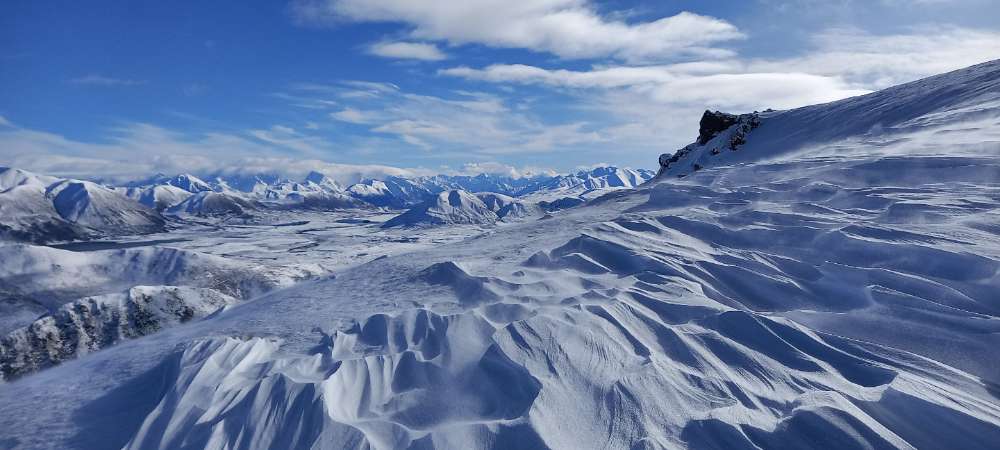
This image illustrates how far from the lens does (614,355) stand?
24.8ft

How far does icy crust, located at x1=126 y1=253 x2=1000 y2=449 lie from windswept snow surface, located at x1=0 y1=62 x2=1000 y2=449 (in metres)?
0.03

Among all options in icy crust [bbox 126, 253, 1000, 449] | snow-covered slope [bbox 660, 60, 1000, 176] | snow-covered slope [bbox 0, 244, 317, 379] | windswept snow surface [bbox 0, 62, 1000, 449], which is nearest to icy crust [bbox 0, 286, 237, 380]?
snow-covered slope [bbox 0, 244, 317, 379]

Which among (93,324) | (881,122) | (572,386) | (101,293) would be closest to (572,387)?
(572,386)

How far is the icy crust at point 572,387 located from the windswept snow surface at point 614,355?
0.03 metres

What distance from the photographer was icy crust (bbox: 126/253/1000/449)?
5.82 m

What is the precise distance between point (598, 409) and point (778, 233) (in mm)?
9350

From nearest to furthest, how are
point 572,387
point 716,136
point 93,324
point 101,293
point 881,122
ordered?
point 572,387 → point 881,122 → point 93,324 → point 716,136 → point 101,293

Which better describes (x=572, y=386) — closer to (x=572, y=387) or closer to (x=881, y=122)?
(x=572, y=387)

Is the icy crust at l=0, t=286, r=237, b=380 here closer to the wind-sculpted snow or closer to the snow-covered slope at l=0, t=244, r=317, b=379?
the snow-covered slope at l=0, t=244, r=317, b=379

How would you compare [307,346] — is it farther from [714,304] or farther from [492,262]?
[714,304]

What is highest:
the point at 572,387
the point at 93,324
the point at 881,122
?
the point at 881,122

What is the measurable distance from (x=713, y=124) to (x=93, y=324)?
5534 cm

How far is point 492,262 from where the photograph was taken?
1356cm

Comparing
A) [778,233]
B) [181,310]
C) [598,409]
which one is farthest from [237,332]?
[181,310]
